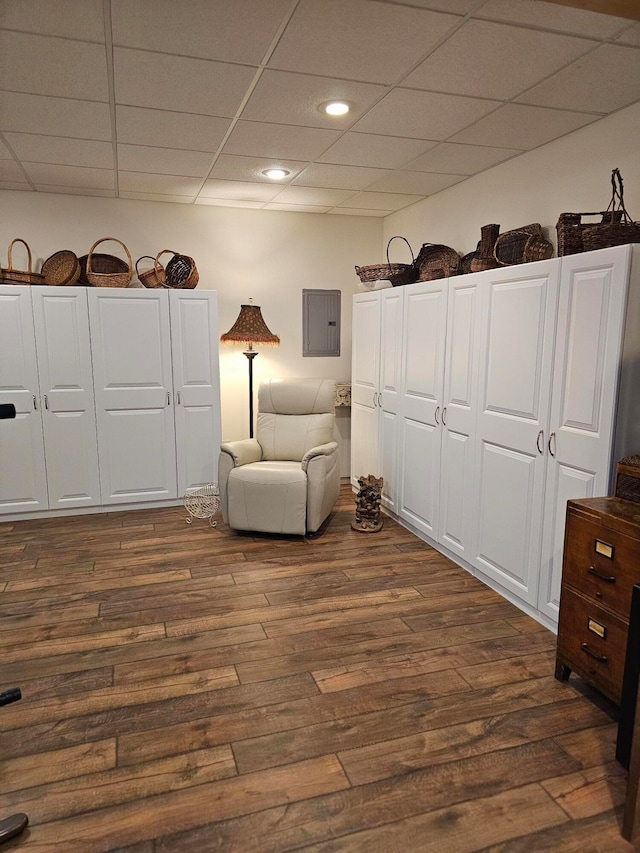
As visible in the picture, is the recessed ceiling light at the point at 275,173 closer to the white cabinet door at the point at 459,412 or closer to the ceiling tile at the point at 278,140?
the ceiling tile at the point at 278,140

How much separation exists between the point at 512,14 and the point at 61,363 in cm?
361

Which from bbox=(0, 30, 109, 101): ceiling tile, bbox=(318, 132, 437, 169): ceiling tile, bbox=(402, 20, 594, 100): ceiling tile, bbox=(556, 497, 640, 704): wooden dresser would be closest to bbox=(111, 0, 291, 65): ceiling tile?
bbox=(0, 30, 109, 101): ceiling tile

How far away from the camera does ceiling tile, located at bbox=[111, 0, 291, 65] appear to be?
193cm

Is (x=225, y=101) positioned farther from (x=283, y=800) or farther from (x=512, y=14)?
(x=283, y=800)

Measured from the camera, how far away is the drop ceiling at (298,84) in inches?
78.8

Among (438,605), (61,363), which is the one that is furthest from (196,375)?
(438,605)

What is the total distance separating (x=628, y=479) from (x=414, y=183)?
9.08ft

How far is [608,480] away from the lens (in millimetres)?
2420

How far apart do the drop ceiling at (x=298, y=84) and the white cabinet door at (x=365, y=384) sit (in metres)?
1.04

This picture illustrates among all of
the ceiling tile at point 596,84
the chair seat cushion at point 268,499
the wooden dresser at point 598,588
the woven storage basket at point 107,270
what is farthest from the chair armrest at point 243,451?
the ceiling tile at point 596,84

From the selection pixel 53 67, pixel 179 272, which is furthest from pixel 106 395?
pixel 53 67

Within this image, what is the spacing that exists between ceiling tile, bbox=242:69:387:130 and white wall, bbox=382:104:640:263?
1.15 meters

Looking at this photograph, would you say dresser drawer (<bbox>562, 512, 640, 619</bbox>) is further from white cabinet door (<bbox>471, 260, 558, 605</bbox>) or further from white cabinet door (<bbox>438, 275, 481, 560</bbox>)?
white cabinet door (<bbox>438, 275, 481, 560</bbox>)

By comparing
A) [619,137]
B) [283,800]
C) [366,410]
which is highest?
[619,137]
